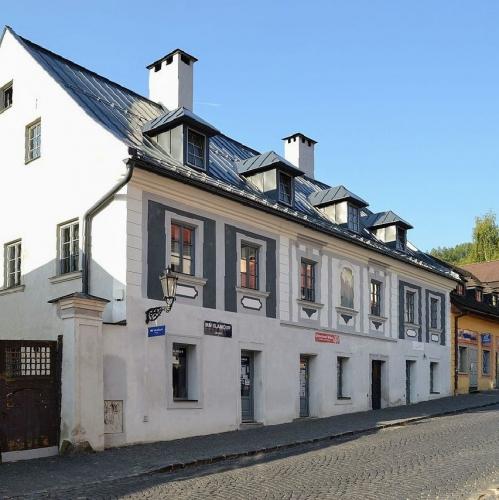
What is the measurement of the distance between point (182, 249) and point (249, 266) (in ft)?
8.82

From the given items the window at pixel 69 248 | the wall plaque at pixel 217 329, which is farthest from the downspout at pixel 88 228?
the wall plaque at pixel 217 329

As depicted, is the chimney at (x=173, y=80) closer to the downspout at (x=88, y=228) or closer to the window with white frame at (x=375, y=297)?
the downspout at (x=88, y=228)

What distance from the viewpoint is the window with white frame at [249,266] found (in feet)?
61.2

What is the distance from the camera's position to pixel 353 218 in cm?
2522

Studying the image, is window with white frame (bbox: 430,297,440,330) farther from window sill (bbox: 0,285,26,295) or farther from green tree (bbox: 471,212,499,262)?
green tree (bbox: 471,212,499,262)

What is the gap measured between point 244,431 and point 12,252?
7.66 m

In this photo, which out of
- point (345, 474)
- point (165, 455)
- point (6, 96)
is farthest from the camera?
point (6, 96)

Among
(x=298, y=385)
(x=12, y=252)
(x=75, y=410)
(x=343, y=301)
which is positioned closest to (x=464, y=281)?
(x=343, y=301)

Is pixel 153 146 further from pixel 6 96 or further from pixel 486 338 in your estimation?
pixel 486 338

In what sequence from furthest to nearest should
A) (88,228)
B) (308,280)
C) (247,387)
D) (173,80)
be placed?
(173,80) → (308,280) → (247,387) → (88,228)

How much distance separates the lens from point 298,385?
66.4 ft

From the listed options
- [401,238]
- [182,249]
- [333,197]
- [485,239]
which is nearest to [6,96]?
[182,249]

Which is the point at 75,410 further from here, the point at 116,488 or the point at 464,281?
the point at 464,281

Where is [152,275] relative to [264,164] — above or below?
below
